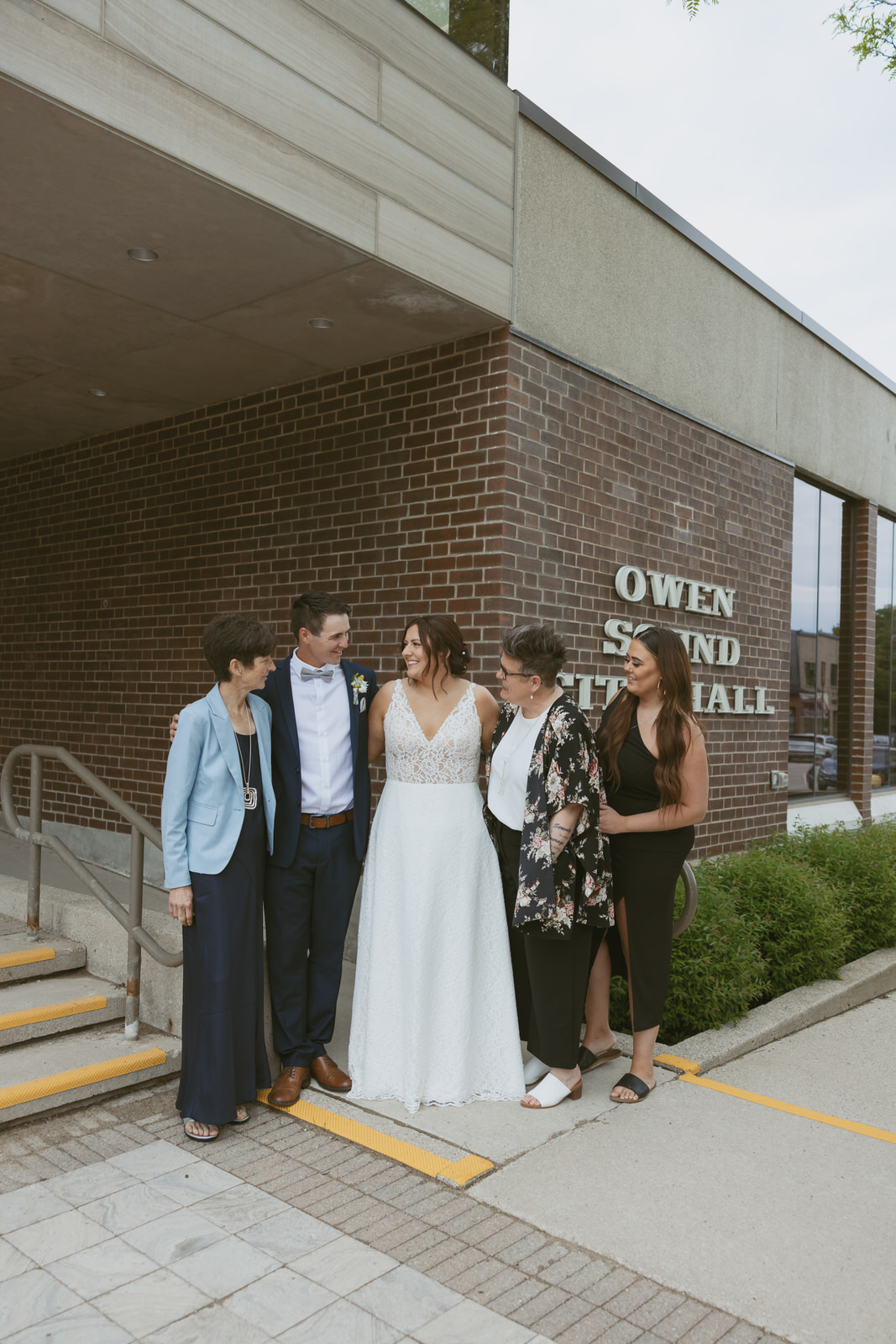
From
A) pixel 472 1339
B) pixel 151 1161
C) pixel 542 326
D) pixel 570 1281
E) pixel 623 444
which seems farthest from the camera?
pixel 623 444

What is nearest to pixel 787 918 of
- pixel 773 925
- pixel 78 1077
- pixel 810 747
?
pixel 773 925

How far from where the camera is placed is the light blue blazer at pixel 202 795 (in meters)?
3.60

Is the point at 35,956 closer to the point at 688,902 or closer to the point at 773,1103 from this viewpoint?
the point at 688,902

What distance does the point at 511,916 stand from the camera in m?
4.09

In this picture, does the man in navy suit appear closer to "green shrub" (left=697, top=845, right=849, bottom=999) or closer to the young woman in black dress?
the young woman in black dress

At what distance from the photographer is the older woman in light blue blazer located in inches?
142

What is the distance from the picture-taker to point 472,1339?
2.52 meters

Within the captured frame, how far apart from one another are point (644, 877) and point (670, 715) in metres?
0.66

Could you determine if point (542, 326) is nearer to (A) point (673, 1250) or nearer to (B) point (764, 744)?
(B) point (764, 744)

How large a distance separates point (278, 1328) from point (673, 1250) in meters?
1.14

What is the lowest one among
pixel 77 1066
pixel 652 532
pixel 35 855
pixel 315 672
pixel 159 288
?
pixel 77 1066

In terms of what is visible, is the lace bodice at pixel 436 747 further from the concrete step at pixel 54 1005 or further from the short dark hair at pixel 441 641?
the concrete step at pixel 54 1005

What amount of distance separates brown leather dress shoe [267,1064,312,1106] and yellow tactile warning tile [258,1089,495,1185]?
0.02m

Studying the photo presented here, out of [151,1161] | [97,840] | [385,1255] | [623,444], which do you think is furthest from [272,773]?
[97,840]
